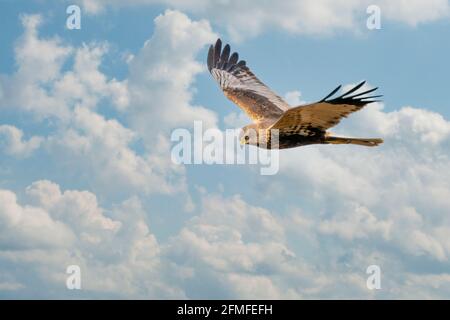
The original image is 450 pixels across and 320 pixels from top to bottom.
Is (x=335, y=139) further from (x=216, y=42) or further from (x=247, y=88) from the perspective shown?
(x=216, y=42)

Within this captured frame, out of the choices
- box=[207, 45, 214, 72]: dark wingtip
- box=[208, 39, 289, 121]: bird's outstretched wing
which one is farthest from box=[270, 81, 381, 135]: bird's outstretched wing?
box=[207, 45, 214, 72]: dark wingtip

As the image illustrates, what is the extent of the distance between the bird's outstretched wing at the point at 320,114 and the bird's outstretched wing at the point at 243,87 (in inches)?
125

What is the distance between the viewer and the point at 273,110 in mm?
18391

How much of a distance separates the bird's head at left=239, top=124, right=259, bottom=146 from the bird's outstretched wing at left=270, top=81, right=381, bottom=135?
146 cm

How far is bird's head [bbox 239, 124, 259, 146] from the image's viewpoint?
16.0 meters

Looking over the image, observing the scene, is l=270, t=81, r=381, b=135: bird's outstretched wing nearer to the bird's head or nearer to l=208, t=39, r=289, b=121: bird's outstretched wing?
the bird's head

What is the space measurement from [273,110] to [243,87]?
9.08 feet

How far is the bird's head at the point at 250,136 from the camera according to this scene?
52.5 feet

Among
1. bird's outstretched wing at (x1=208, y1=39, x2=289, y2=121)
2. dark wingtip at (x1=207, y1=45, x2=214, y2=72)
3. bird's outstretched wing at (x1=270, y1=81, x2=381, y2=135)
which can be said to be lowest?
bird's outstretched wing at (x1=270, y1=81, x2=381, y2=135)

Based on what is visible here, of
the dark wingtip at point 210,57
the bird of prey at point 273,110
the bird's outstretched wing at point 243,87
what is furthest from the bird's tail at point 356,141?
the dark wingtip at point 210,57
